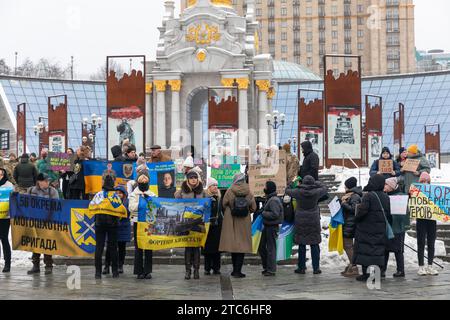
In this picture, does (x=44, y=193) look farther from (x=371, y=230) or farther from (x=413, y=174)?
(x=413, y=174)

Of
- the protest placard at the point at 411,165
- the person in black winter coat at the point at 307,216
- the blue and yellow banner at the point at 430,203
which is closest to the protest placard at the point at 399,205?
the blue and yellow banner at the point at 430,203

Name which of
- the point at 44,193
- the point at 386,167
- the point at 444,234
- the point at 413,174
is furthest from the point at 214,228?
the point at 444,234

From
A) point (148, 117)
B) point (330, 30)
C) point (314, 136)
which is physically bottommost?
point (314, 136)

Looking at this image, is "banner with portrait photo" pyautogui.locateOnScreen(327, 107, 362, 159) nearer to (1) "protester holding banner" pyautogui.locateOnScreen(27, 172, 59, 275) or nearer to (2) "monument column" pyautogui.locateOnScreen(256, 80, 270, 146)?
(1) "protester holding banner" pyautogui.locateOnScreen(27, 172, 59, 275)

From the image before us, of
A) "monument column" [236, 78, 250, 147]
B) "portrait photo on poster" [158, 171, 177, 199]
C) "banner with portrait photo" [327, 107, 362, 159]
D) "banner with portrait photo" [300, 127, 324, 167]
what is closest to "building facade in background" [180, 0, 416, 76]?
"monument column" [236, 78, 250, 147]

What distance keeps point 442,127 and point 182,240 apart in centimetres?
6693

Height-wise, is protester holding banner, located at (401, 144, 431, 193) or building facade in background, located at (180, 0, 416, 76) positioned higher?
building facade in background, located at (180, 0, 416, 76)

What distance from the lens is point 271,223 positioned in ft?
48.6

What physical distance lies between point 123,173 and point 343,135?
14.9 m

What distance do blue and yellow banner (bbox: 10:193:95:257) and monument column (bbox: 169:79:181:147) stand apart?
33999 mm

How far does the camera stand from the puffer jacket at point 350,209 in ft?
47.8

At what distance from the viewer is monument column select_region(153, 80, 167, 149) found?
49062mm

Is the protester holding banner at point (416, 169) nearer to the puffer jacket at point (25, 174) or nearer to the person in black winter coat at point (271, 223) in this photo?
the person in black winter coat at point (271, 223)
